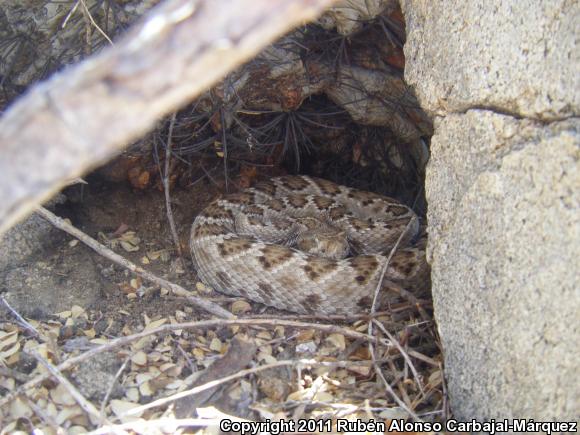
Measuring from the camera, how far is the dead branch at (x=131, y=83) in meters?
1.34

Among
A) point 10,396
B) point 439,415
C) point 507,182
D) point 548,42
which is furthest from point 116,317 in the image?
point 548,42

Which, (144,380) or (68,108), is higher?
(68,108)

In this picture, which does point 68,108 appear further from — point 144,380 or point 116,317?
point 116,317

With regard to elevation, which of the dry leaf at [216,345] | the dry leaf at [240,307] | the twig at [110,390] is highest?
the twig at [110,390]

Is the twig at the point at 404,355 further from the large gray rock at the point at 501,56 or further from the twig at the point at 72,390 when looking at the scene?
the twig at the point at 72,390

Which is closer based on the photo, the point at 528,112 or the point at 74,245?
the point at 528,112

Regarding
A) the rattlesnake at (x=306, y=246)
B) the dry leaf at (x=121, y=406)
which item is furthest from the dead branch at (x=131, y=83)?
the rattlesnake at (x=306, y=246)

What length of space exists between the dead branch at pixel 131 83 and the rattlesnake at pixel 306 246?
98.1 inches

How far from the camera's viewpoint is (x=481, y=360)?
256cm

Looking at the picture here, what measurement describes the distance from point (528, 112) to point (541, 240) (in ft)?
1.62

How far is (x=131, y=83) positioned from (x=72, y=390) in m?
1.78

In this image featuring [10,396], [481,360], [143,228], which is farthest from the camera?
[143,228]

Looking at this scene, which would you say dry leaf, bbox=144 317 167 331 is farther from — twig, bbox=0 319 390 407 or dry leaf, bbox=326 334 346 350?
dry leaf, bbox=326 334 346 350

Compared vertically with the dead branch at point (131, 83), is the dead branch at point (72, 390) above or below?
below
